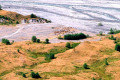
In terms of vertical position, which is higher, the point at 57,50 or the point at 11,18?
the point at 11,18

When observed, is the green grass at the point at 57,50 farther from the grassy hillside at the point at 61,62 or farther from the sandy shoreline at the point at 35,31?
the sandy shoreline at the point at 35,31

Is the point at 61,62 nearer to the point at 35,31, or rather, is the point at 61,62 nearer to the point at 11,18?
the point at 35,31

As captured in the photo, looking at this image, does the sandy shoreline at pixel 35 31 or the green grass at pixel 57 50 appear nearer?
the green grass at pixel 57 50

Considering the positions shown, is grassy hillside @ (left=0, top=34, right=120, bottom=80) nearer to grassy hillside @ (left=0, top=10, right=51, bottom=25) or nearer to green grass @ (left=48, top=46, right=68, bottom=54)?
green grass @ (left=48, top=46, right=68, bottom=54)

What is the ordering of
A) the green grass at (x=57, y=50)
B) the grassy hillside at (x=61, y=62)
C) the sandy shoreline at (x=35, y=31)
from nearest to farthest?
the grassy hillside at (x=61, y=62) → the green grass at (x=57, y=50) → the sandy shoreline at (x=35, y=31)

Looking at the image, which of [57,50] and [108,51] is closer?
[108,51]

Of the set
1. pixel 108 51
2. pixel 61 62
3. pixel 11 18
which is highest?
pixel 11 18

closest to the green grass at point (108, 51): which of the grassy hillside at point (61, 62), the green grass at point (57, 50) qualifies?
the grassy hillside at point (61, 62)

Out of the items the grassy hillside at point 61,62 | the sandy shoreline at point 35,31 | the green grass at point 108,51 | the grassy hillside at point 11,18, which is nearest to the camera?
the grassy hillside at point 61,62

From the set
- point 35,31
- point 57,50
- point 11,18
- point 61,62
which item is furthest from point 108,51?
point 11,18

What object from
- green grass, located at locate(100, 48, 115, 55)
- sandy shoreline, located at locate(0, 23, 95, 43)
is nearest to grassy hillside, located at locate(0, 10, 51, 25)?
sandy shoreline, located at locate(0, 23, 95, 43)

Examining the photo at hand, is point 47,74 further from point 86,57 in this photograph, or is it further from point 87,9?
point 87,9
